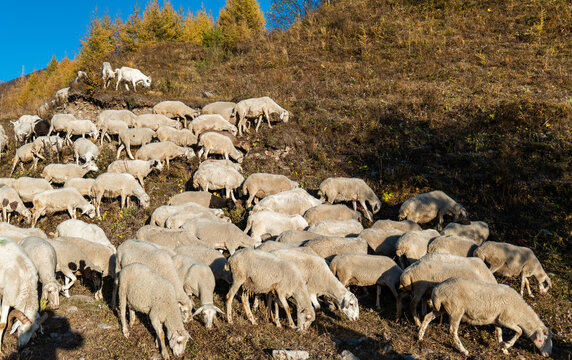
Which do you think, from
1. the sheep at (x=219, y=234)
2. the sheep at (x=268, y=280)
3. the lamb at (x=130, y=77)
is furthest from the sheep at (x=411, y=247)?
the lamb at (x=130, y=77)

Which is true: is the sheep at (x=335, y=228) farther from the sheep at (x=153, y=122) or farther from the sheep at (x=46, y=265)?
the sheep at (x=153, y=122)

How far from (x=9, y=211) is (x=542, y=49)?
27853 mm

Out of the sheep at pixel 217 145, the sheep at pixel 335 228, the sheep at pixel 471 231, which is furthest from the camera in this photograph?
the sheep at pixel 217 145

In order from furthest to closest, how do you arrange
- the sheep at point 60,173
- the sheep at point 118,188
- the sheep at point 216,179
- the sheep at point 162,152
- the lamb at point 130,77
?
the lamb at point 130,77 < the sheep at point 162,152 < the sheep at point 60,173 < the sheep at point 216,179 < the sheep at point 118,188

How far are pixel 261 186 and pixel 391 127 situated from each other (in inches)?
295

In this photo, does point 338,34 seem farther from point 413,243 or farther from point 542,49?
point 413,243

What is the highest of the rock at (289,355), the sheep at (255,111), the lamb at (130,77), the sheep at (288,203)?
the lamb at (130,77)

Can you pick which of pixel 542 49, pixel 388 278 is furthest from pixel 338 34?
pixel 388 278

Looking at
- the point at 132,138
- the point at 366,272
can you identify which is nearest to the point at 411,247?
the point at 366,272

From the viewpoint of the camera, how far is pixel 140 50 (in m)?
33.2

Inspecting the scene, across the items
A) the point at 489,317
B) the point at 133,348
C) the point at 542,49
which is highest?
the point at 542,49

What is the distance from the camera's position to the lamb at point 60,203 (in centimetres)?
1265

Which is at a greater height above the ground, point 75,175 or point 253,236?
point 75,175

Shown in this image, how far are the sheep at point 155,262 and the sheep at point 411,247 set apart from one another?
5.09m
